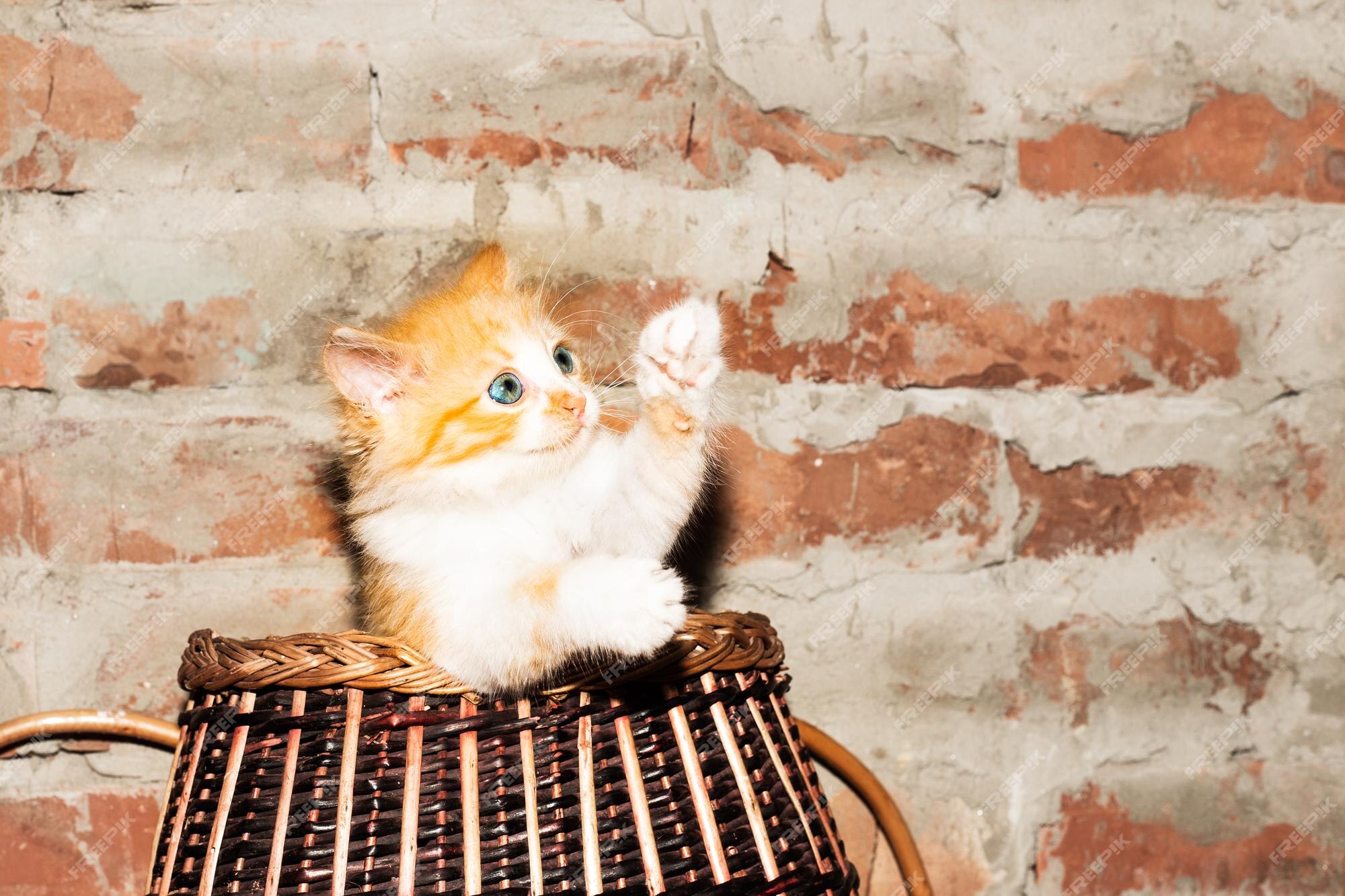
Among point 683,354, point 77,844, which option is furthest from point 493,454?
point 77,844

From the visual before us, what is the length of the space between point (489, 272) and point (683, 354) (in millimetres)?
273

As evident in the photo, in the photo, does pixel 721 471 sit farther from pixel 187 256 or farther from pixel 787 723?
pixel 187 256

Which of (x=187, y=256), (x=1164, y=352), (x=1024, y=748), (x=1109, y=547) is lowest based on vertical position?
(x=1024, y=748)

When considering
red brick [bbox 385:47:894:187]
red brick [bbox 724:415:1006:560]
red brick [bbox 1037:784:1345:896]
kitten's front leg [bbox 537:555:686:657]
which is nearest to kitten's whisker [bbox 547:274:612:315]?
red brick [bbox 385:47:894:187]

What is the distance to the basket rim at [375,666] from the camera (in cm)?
72

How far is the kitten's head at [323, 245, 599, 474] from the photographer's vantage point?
0.90 meters

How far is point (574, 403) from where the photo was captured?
2.95 feet

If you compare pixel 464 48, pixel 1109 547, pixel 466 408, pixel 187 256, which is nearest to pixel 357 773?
pixel 466 408

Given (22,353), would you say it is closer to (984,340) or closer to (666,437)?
(666,437)

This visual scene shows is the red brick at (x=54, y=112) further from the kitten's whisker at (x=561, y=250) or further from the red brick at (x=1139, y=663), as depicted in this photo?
the red brick at (x=1139, y=663)

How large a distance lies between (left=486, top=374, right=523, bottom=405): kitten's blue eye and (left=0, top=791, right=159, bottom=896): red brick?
645 mm

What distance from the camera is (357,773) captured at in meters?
0.71

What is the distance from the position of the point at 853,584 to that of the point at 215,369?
2.51 feet

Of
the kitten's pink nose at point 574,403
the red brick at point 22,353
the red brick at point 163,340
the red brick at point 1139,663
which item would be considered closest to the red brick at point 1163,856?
the red brick at point 1139,663
